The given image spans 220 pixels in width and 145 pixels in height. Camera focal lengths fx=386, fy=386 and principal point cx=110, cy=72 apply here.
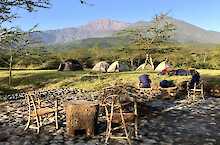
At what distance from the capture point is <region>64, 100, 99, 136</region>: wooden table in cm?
978

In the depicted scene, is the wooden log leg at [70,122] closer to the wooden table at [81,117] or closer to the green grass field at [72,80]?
the wooden table at [81,117]

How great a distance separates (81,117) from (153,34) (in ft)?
116

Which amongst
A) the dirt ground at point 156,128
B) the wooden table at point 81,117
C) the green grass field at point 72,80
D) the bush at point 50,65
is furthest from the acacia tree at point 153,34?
the wooden table at point 81,117

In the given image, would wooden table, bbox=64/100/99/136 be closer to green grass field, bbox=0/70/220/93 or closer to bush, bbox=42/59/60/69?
green grass field, bbox=0/70/220/93

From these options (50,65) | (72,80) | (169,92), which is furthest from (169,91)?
(50,65)

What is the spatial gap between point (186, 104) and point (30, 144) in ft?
24.7

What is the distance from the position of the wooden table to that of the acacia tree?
33.1 meters

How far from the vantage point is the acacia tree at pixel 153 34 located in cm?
4288

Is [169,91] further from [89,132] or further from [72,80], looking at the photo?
[89,132]

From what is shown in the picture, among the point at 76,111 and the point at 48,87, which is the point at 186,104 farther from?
the point at 48,87

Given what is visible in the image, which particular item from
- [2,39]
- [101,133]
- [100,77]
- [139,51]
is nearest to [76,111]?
[101,133]

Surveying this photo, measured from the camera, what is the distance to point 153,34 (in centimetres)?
4438

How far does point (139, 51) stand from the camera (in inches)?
1797

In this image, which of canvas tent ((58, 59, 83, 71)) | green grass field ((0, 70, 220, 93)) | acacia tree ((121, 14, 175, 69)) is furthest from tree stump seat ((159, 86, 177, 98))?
acacia tree ((121, 14, 175, 69))
